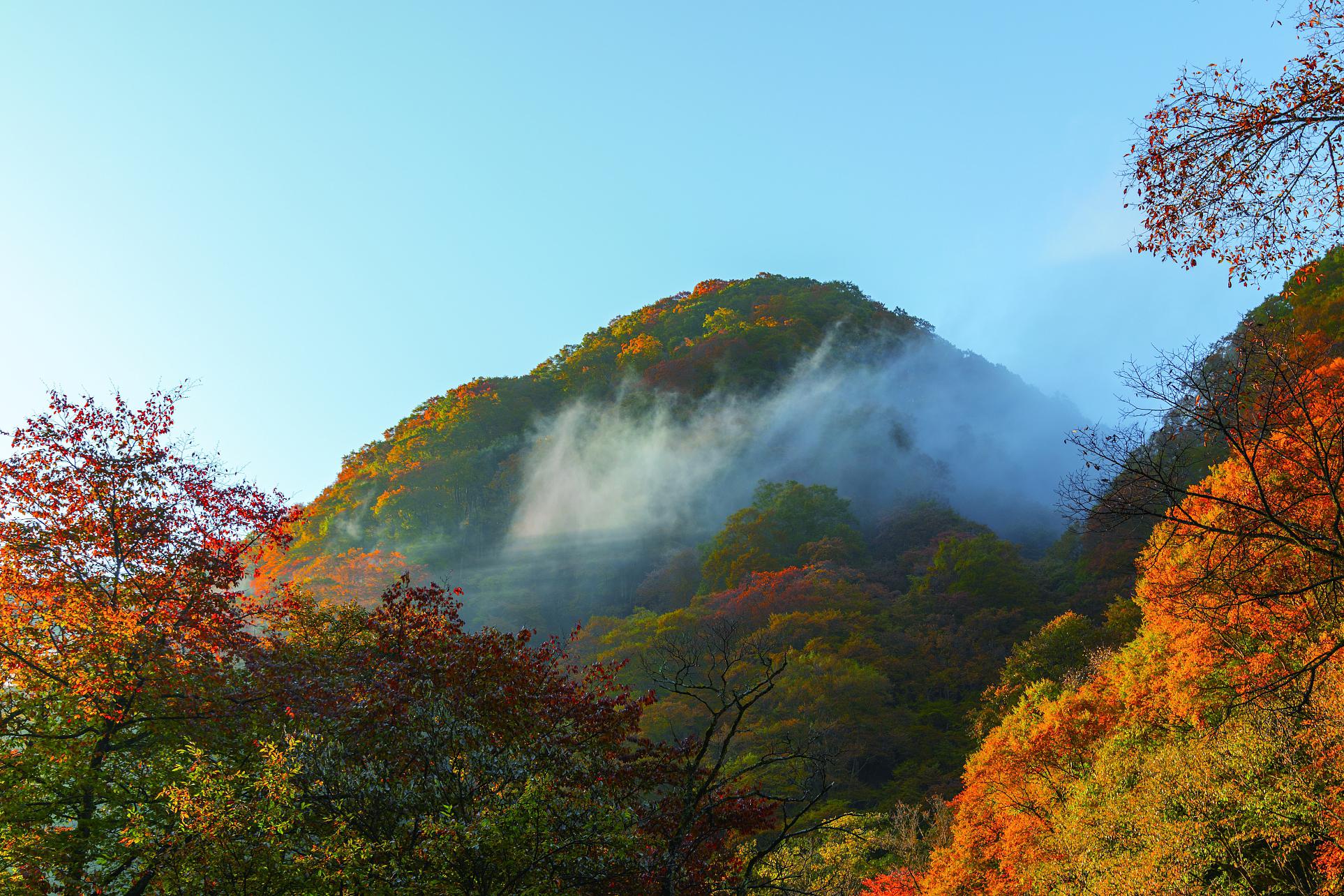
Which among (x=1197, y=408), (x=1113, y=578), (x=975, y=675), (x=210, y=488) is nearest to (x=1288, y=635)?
(x=1197, y=408)

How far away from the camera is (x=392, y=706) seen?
10.8 m

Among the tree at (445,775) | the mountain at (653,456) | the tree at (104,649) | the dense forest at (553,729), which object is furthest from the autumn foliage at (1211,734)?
the mountain at (653,456)

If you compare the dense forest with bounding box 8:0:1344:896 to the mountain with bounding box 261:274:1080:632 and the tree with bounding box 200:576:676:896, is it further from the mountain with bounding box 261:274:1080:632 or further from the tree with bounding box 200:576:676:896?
the mountain with bounding box 261:274:1080:632

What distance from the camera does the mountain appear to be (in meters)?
65.2

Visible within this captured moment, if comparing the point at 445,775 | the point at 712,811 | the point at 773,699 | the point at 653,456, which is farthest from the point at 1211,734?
the point at 653,456

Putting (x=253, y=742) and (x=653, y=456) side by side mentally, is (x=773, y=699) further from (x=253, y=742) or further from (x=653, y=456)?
(x=653, y=456)

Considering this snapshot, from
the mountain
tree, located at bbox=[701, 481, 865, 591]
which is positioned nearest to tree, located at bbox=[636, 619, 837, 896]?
tree, located at bbox=[701, 481, 865, 591]

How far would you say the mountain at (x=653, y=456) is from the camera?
65.2 m

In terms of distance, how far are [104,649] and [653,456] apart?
6573 cm

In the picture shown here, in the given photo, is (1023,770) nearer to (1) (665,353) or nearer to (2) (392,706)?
(2) (392,706)

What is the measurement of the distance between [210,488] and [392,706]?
511 cm

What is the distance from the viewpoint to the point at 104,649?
1118cm

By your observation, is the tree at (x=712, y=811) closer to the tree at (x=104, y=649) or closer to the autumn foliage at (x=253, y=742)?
the autumn foliage at (x=253, y=742)

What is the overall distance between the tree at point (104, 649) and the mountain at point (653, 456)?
4035cm
